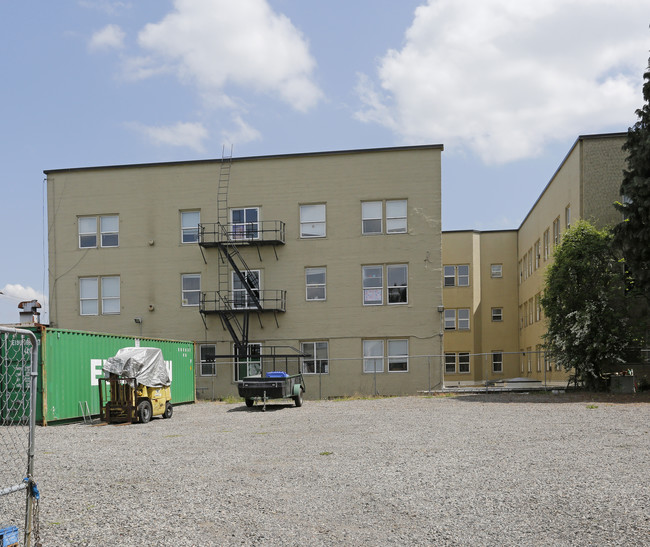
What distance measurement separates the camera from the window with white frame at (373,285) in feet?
113

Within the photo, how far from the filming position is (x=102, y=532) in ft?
24.9

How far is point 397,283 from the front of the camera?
1351 inches

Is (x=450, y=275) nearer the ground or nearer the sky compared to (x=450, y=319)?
nearer the sky

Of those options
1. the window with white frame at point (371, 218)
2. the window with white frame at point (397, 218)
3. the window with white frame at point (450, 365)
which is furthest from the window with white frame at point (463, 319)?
the window with white frame at point (371, 218)

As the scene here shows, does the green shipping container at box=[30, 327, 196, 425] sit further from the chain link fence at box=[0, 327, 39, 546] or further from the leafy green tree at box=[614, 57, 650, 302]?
the leafy green tree at box=[614, 57, 650, 302]

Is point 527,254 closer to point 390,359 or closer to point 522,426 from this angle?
point 390,359

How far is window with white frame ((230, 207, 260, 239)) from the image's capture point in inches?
1383

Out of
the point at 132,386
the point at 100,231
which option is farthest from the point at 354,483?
the point at 100,231

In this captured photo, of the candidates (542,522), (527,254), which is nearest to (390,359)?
(527,254)

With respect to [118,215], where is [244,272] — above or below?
below

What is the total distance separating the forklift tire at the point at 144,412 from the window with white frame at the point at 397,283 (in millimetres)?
15395

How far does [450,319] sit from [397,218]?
2110cm

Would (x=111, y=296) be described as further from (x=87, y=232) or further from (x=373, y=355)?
(x=373, y=355)

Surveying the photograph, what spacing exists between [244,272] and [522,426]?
2036cm
